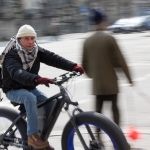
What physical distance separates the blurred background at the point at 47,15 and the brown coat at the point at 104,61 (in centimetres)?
3592

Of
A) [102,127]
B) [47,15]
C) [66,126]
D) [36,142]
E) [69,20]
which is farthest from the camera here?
[69,20]

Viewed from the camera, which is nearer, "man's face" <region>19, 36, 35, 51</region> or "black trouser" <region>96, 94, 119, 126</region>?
"man's face" <region>19, 36, 35, 51</region>

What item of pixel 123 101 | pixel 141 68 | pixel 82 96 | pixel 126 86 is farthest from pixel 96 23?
pixel 141 68

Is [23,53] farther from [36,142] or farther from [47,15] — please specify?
[47,15]

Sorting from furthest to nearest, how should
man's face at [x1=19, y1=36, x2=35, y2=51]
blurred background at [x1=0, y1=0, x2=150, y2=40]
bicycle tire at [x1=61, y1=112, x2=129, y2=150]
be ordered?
blurred background at [x1=0, y1=0, x2=150, y2=40] → man's face at [x1=19, y1=36, x2=35, y2=51] → bicycle tire at [x1=61, y1=112, x2=129, y2=150]

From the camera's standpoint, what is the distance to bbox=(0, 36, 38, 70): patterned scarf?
201 inches

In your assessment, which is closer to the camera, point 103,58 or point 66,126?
point 66,126

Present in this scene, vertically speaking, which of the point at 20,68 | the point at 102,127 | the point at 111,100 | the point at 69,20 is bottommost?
the point at 69,20

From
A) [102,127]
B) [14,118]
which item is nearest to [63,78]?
[102,127]

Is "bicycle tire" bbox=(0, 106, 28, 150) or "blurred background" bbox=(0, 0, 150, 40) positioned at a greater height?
"bicycle tire" bbox=(0, 106, 28, 150)

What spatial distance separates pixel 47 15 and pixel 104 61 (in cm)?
4213

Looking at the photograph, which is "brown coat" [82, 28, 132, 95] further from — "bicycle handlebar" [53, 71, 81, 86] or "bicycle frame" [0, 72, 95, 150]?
"bicycle frame" [0, 72, 95, 150]

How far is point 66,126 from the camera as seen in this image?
489cm

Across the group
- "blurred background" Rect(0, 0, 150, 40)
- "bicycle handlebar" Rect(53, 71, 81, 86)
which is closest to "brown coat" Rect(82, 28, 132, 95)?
"bicycle handlebar" Rect(53, 71, 81, 86)
